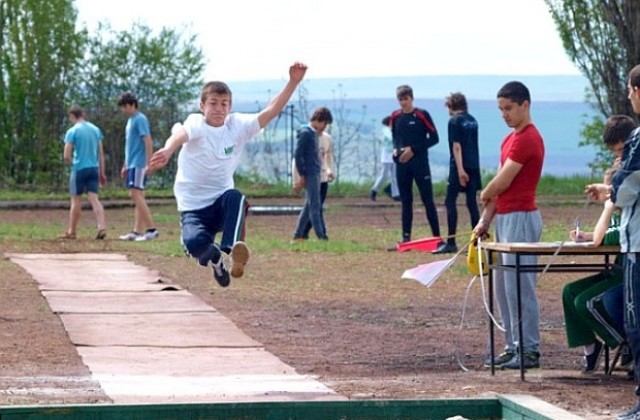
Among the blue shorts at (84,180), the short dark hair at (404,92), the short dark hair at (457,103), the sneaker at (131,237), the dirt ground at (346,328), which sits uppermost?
the short dark hair at (404,92)

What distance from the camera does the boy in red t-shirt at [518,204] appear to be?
10.2m

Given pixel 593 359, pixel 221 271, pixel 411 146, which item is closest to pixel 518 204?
pixel 593 359

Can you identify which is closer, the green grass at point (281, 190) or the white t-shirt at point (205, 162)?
the white t-shirt at point (205, 162)

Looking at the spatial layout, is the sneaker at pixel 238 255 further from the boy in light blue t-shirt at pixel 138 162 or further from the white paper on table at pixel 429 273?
the boy in light blue t-shirt at pixel 138 162

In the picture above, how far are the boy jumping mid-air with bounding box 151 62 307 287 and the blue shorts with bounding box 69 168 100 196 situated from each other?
10099 millimetres

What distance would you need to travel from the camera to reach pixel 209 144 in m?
11.5

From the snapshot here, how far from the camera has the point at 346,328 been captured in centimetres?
1252

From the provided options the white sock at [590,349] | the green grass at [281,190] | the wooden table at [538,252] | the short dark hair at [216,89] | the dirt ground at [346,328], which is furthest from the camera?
the green grass at [281,190]

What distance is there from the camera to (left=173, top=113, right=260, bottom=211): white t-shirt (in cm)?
1151

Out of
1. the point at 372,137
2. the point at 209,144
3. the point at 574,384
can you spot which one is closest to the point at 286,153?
the point at 372,137

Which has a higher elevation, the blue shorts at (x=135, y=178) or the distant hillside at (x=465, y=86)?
the distant hillside at (x=465, y=86)

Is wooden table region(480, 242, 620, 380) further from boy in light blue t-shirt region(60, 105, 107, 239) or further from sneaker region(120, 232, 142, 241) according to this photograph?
boy in light blue t-shirt region(60, 105, 107, 239)

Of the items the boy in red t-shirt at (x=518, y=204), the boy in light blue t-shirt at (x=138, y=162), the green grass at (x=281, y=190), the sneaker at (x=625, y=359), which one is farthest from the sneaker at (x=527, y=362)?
the green grass at (x=281, y=190)

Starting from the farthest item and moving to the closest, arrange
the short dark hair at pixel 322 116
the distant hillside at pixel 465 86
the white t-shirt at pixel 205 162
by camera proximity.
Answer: the distant hillside at pixel 465 86
the short dark hair at pixel 322 116
the white t-shirt at pixel 205 162
